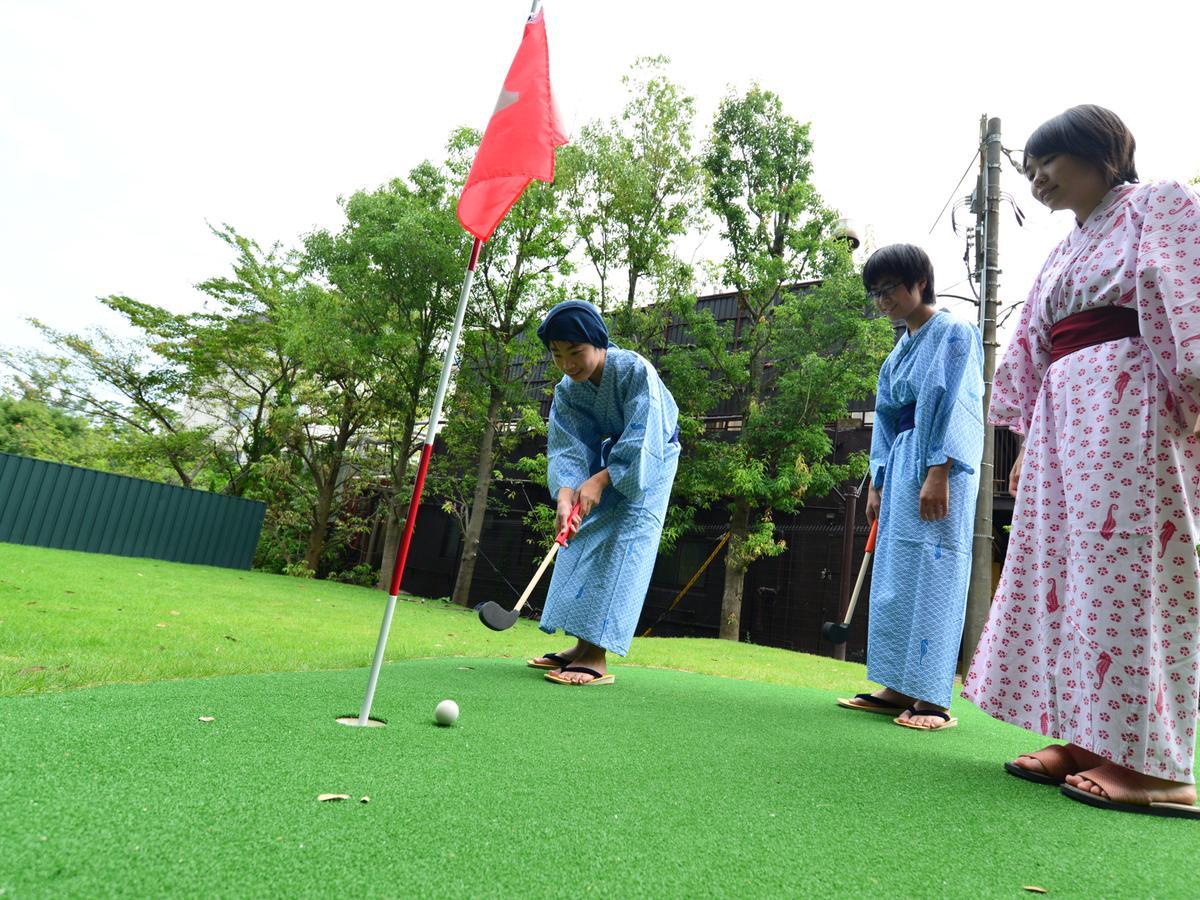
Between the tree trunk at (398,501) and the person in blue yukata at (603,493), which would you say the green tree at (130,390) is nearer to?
the tree trunk at (398,501)

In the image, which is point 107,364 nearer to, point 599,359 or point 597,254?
point 597,254

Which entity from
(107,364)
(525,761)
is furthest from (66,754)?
(107,364)

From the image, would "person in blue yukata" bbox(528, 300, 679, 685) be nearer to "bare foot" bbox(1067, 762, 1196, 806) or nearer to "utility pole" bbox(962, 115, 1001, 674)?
"bare foot" bbox(1067, 762, 1196, 806)

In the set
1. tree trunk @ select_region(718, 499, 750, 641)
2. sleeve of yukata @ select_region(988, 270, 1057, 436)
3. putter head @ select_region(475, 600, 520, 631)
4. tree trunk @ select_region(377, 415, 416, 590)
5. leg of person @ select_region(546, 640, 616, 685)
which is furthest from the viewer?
tree trunk @ select_region(377, 415, 416, 590)

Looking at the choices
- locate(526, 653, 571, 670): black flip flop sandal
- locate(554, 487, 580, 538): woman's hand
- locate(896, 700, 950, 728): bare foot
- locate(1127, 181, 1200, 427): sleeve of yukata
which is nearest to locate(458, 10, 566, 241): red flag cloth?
locate(554, 487, 580, 538): woman's hand

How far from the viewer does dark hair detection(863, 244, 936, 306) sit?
2.66 metres

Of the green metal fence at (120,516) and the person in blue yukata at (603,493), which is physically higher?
the person in blue yukata at (603,493)

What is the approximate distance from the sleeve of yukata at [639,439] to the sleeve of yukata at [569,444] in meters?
0.24

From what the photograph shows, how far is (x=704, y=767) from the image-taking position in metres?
1.53

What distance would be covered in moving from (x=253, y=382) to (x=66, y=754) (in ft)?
51.9

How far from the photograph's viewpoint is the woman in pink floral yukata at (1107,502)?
4.97 feet

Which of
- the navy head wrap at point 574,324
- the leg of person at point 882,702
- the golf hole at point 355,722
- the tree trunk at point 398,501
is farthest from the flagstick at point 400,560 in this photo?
the tree trunk at point 398,501

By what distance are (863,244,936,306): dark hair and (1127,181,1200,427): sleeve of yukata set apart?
100 centimetres

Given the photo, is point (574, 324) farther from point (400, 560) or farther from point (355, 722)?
point (355, 722)
